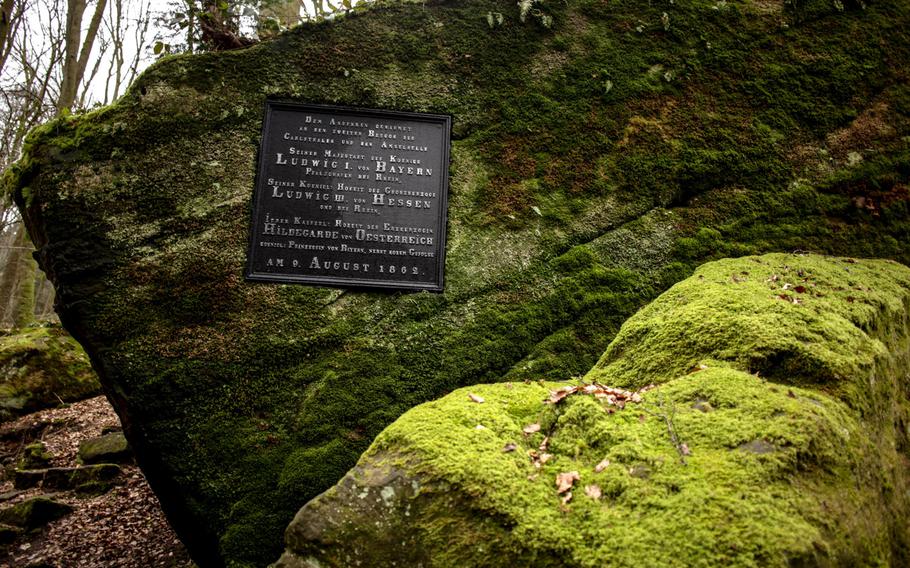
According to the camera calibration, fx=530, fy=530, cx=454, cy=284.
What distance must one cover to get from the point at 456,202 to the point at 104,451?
6.28m

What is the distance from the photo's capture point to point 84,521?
6258 millimetres

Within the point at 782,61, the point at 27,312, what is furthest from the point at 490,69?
the point at 27,312

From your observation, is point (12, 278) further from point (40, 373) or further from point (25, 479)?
point (25, 479)

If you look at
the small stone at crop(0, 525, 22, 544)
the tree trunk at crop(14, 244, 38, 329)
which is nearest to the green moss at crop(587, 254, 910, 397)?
the small stone at crop(0, 525, 22, 544)

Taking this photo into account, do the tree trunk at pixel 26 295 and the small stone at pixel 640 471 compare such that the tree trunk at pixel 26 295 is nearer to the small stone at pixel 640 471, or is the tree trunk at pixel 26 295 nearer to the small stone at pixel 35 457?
the small stone at pixel 35 457

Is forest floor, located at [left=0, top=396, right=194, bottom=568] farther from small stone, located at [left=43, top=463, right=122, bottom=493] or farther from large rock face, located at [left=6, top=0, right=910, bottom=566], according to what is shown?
large rock face, located at [left=6, top=0, right=910, bottom=566]

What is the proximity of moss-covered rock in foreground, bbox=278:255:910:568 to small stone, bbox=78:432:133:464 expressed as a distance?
6248 millimetres

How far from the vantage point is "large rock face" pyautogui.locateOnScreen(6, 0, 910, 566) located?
457cm

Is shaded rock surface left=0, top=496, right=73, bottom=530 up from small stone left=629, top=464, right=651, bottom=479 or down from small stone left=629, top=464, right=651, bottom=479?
down

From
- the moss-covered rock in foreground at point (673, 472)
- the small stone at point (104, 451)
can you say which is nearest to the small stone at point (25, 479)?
the small stone at point (104, 451)

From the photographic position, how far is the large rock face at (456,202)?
4574mm

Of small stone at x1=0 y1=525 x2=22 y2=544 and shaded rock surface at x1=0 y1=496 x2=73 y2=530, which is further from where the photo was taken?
shaded rock surface at x1=0 y1=496 x2=73 y2=530

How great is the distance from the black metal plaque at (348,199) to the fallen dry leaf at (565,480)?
8.57 ft

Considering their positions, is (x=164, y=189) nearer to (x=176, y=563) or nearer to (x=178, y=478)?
(x=178, y=478)
